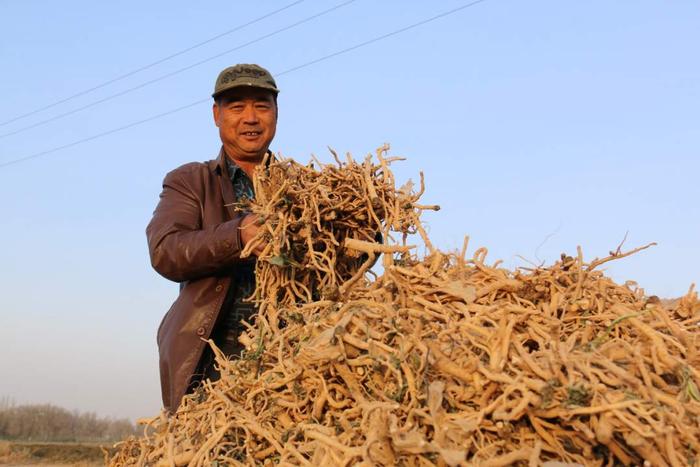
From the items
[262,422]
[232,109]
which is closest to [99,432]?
[232,109]

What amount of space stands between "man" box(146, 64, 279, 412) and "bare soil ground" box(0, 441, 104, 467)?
11074mm

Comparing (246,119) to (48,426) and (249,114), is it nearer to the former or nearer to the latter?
(249,114)

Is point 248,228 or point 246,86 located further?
point 246,86

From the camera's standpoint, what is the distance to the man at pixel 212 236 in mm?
3609

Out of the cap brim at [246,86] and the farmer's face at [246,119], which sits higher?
the cap brim at [246,86]

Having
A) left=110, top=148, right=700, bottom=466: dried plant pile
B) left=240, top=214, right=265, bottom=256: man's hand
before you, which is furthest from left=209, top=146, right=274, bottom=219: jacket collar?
left=110, top=148, right=700, bottom=466: dried plant pile

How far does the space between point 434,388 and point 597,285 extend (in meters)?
0.79

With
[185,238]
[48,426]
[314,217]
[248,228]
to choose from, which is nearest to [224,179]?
[185,238]

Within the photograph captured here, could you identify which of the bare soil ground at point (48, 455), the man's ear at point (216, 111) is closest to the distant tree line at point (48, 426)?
the bare soil ground at point (48, 455)

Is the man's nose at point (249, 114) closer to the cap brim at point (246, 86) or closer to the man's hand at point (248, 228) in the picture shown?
the cap brim at point (246, 86)

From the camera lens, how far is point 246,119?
14.1ft

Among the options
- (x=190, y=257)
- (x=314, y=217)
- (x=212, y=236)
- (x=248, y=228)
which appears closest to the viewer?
(x=314, y=217)

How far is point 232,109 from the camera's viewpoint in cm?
432

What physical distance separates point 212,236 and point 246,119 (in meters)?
0.99
